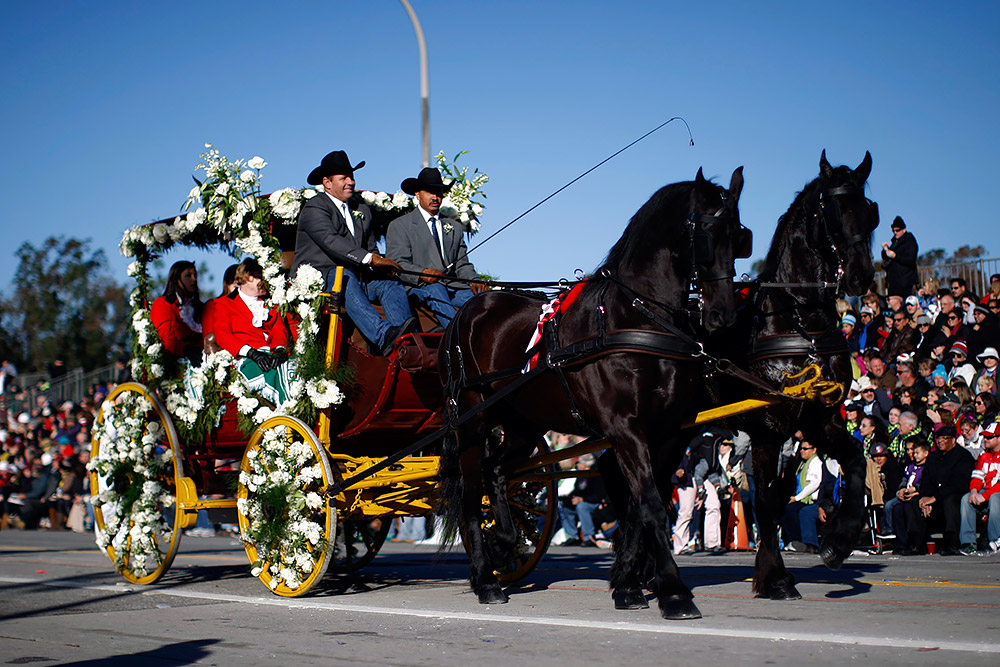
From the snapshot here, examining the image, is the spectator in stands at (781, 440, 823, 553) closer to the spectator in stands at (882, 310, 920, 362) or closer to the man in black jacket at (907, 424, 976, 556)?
the man in black jacket at (907, 424, 976, 556)

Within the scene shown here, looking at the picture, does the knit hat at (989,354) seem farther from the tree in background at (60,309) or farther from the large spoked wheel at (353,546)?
the tree in background at (60,309)

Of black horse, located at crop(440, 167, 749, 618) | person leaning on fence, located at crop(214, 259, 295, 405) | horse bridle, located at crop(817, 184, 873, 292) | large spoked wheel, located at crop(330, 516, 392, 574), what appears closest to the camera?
black horse, located at crop(440, 167, 749, 618)

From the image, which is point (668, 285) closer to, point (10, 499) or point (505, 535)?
point (505, 535)

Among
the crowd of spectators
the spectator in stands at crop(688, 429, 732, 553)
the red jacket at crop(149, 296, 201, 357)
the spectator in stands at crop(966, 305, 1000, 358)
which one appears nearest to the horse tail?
the red jacket at crop(149, 296, 201, 357)

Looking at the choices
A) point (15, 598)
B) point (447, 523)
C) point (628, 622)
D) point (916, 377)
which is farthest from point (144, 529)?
point (916, 377)

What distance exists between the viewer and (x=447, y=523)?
8.51 m

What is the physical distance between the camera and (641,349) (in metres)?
6.86

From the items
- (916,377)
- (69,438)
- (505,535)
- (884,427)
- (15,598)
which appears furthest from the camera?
(69,438)

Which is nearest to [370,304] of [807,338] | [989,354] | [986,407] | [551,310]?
[551,310]

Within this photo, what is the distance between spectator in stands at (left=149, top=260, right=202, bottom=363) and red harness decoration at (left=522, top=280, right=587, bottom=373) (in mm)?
3813

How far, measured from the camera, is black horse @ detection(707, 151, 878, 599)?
7.29 metres

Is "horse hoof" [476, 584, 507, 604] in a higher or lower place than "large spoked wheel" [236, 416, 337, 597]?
lower

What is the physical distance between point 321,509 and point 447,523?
3.27 ft

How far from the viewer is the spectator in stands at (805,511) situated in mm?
13094
